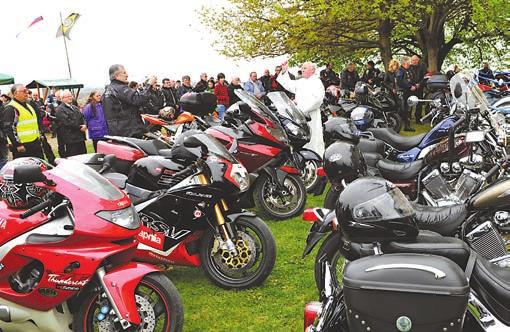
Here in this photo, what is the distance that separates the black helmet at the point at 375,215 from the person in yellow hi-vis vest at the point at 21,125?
676cm

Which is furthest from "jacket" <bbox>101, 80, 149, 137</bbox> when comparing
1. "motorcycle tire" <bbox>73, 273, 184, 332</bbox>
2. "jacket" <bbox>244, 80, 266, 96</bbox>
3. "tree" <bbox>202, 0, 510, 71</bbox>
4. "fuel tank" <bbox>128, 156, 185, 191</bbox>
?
"tree" <bbox>202, 0, 510, 71</bbox>

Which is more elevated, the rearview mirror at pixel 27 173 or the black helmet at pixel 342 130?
the rearview mirror at pixel 27 173

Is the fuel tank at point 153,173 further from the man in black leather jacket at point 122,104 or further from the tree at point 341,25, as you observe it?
the tree at point 341,25

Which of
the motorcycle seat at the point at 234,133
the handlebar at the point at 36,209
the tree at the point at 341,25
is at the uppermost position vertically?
the tree at the point at 341,25

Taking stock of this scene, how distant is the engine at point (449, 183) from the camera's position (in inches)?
205

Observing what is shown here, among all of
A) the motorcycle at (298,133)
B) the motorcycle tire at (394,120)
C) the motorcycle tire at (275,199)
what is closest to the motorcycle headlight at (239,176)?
the motorcycle tire at (275,199)

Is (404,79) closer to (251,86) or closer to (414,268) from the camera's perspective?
(251,86)

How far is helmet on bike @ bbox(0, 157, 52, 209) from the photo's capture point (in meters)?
3.38

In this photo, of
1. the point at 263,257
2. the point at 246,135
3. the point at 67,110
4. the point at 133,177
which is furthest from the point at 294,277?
the point at 67,110

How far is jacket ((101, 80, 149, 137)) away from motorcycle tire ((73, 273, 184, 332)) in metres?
4.29

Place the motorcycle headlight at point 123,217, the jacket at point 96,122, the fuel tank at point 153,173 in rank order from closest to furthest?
the motorcycle headlight at point 123,217 < the fuel tank at point 153,173 < the jacket at point 96,122

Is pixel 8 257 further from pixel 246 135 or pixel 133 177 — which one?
pixel 246 135

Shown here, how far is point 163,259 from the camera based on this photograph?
4371 millimetres

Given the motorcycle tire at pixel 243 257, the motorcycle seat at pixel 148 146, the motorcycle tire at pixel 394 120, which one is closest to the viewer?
the motorcycle tire at pixel 243 257
